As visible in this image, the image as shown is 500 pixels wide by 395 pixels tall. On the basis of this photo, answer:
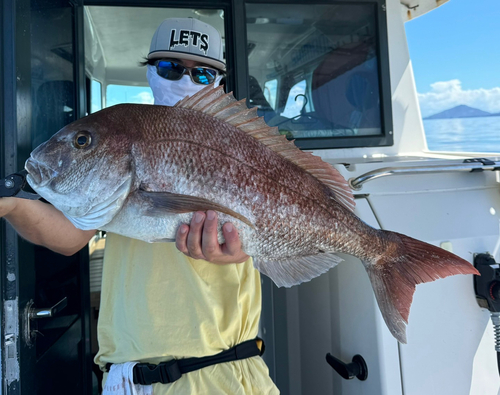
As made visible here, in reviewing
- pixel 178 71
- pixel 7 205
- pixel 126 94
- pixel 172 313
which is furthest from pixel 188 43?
pixel 126 94

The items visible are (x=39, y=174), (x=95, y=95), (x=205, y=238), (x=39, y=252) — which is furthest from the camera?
→ (x=95, y=95)

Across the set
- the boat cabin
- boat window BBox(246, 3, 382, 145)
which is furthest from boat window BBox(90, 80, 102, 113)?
boat window BBox(246, 3, 382, 145)

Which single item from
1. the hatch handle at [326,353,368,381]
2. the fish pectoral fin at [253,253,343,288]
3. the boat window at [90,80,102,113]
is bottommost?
the hatch handle at [326,353,368,381]

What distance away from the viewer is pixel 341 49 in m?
3.04

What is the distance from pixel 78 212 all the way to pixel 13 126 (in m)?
Answer: 0.55

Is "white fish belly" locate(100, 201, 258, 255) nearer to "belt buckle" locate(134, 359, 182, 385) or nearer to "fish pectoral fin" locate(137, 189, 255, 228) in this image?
"fish pectoral fin" locate(137, 189, 255, 228)

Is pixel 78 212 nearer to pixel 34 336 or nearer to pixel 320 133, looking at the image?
pixel 34 336

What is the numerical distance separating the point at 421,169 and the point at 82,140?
4.99 feet

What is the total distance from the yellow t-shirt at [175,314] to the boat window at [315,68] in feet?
5.41

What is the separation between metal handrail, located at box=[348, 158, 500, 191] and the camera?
6.04ft

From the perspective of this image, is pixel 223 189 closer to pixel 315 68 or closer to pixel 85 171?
pixel 85 171

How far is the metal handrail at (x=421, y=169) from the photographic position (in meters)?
1.84

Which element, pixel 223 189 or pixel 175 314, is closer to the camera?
pixel 223 189

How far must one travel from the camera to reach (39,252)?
67.9 inches
